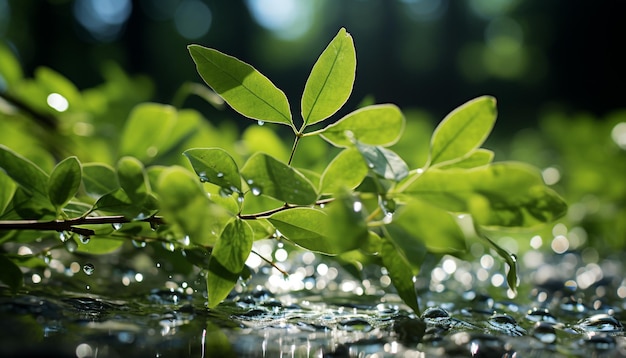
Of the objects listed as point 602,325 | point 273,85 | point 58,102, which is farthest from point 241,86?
point 58,102

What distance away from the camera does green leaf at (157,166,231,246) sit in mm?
272

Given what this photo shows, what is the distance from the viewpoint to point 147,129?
658mm

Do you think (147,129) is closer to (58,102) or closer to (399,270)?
(58,102)

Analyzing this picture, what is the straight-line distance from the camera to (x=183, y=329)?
34 cm

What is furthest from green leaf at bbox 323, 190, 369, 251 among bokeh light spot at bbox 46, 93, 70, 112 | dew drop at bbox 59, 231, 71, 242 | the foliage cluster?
bokeh light spot at bbox 46, 93, 70, 112

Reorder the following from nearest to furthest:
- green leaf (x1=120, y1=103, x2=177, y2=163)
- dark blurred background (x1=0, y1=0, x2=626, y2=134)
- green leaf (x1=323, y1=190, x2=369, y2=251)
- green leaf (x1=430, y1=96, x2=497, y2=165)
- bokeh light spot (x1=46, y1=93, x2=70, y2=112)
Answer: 1. green leaf (x1=323, y1=190, x2=369, y2=251)
2. green leaf (x1=430, y1=96, x2=497, y2=165)
3. green leaf (x1=120, y1=103, x2=177, y2=163)
4. bokeh light spot (x1=46, y1=93, x2=70, y2=112)
5. dark blurred background (x1=0, y1=0, x2=626, y2=134)

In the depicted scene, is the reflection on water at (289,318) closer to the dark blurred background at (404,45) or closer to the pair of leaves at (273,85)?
the pair of leaves at (273,85)

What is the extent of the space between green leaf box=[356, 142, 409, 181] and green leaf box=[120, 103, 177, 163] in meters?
0.37

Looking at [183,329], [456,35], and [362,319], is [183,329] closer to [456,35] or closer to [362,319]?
[362,319]

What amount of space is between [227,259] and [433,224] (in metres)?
0.13

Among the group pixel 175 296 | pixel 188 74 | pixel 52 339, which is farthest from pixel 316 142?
pixel 188 74

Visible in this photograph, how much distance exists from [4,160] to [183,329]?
0.17 metres

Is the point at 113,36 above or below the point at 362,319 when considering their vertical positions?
above

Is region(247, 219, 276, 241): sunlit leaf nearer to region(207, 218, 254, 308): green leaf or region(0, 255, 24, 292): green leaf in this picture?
region(207, 218, 254, 308): green leaf
